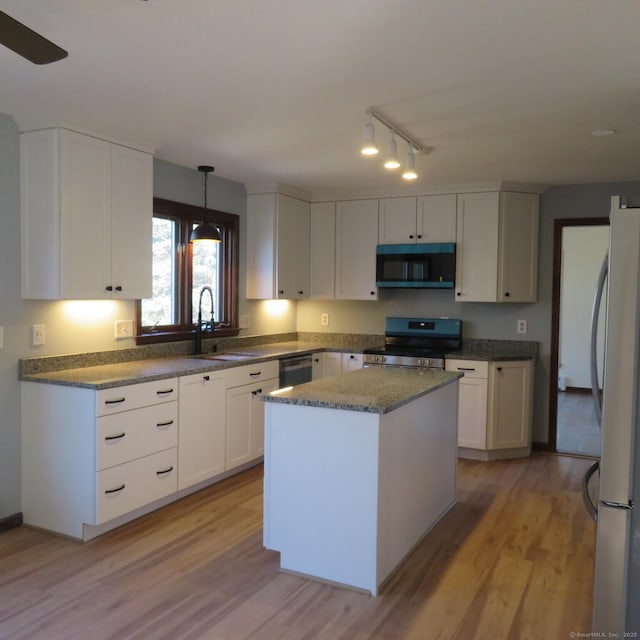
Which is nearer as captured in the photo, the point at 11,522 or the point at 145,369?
the point at 11,522

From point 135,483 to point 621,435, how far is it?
8.31 ft

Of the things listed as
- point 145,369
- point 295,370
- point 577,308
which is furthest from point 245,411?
point 577,308

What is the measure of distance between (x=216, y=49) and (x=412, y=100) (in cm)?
101

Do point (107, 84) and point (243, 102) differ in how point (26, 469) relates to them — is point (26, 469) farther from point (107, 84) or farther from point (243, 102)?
point (243, 102)

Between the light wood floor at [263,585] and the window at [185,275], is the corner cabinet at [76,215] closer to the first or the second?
the window at [185,275]

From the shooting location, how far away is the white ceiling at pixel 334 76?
1.99 meters

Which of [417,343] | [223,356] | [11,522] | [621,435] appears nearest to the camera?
[621,435]

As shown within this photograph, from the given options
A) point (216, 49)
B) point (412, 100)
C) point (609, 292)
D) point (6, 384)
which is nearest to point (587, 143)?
point (412, 100)

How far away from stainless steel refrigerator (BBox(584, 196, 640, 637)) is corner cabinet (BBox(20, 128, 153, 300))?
8.91ft

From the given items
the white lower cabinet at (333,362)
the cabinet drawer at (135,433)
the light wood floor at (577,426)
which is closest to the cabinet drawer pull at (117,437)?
the cabinet drawer at (135,433)

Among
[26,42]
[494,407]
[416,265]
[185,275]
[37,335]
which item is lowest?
[494,407]

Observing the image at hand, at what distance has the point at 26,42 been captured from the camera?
1.55 meters

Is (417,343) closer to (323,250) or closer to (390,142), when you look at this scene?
(323,250)

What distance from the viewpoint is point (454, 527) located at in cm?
336
